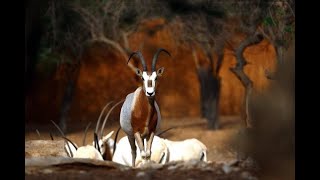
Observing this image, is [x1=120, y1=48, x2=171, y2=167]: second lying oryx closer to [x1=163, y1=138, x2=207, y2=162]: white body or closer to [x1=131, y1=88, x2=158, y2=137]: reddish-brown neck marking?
[x1=131, y1=88, x2=158, y2=137]: reddish-brown neck marking

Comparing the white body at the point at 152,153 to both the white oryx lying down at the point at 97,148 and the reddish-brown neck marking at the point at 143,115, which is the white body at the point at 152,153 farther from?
the reddish-brown neck marking at the point at 143,115

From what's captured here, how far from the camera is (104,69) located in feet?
52.7

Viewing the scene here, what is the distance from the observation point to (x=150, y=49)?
48.8 ft

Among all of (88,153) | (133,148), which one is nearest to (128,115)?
(133,148)

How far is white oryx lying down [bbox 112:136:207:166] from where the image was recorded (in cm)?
692

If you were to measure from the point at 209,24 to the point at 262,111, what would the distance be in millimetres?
7985

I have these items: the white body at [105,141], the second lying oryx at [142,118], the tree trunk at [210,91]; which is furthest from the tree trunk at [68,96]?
the second lying oryx at [142,118]

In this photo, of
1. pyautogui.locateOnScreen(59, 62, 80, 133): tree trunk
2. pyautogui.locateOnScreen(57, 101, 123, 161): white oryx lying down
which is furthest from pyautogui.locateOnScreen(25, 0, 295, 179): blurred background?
pyautogui.locateOnScreen(57, 101, 123, 161): white oryx lying down

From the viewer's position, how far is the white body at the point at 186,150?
24.0 ft

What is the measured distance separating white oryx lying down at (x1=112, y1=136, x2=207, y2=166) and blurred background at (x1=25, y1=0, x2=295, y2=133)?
0.88 metres

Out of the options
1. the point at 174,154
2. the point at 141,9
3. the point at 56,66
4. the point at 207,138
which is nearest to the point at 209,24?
the point at 141,9

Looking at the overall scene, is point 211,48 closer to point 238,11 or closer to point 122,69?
point 238,11

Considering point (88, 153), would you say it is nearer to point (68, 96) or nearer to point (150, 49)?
point (68, 96)

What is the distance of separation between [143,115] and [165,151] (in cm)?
119
